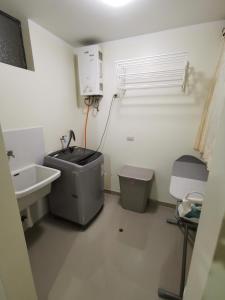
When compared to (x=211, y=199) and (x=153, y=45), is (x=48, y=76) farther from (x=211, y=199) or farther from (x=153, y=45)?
(x=211, y=199)

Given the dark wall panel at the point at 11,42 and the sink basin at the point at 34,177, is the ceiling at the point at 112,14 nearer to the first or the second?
the dark wall panel at the point at 11,42

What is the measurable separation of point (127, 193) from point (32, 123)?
1.51m

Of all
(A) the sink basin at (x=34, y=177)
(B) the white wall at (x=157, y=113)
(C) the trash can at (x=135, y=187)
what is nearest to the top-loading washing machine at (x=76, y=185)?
(A) the sink basin at (x=34, y=177)

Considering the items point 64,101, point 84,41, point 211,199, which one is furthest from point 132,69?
point 211,199

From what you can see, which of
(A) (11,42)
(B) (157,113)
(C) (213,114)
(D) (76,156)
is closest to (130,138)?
(B) (157,113)

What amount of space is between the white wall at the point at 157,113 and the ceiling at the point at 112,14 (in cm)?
14

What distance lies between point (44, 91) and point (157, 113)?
144 cm

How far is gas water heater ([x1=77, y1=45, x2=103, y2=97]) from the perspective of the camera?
1996 mm

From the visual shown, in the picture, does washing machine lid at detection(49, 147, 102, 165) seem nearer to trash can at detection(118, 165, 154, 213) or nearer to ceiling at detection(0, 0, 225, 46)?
trash can at detection(118, 165, 154, 213)

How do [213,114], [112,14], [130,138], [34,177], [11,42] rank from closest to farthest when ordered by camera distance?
1. [213,114]
2. [112,14]
3. [11,42]
4. [34,177]
5. [130,138]

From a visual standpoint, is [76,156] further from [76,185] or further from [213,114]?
[213,114]

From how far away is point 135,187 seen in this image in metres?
2.08

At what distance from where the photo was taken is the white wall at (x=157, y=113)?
1702 millimetres

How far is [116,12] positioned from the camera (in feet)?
4.70
